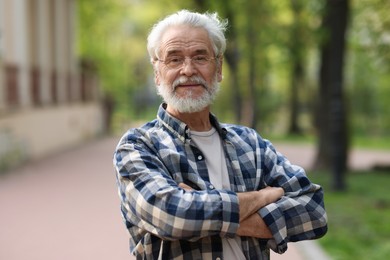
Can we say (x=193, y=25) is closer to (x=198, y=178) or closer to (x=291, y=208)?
(x=198, y=178)

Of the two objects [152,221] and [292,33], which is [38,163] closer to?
[292,33]

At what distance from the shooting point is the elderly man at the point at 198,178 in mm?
2529

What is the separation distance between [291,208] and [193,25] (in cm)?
89

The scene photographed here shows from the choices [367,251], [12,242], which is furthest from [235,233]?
[12,242]

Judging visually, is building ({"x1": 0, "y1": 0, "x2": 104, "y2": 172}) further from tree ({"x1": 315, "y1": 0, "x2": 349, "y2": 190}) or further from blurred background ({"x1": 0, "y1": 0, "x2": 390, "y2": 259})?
tree ({"x1": 315, "y1": 0, "x2": 349, "y2": 190})

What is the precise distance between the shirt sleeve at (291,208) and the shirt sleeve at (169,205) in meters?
0.25

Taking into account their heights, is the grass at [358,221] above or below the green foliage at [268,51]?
below

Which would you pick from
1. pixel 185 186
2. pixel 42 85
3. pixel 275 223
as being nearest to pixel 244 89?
pixel 42 85

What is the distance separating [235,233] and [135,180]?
0.45 metres

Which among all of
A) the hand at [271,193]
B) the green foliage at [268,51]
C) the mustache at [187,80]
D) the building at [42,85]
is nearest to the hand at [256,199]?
the hand at [271,193]

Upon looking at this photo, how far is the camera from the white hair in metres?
2.79

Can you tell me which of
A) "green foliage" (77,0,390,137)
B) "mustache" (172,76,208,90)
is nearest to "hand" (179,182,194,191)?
"mustache" (172,76,208,90)

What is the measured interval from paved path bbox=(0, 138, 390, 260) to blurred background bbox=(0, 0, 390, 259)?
17 cm

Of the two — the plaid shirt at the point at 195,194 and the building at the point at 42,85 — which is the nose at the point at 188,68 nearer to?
the plaid shirt at the point at 195,194
